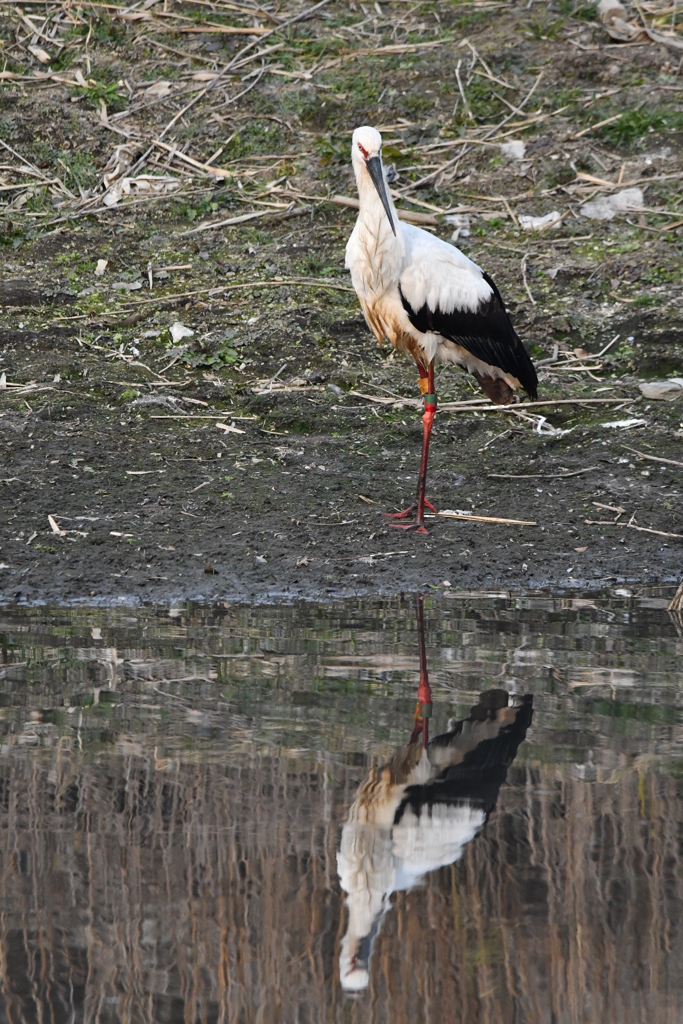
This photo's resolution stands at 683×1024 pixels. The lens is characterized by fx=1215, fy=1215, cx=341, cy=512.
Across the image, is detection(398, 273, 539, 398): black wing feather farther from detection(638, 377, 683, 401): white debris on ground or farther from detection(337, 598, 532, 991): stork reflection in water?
detection(337, 598, 532, 991): stork reflection in water

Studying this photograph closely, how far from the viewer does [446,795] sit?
2926 mm

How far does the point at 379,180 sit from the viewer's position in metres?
5.69

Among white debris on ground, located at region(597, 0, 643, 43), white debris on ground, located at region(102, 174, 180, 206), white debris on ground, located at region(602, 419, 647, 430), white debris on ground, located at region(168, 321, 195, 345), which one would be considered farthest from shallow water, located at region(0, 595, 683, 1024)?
white debris on ground, located at region(597, 0, 643, 43)

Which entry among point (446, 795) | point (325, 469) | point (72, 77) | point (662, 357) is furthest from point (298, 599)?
point (72, 77)

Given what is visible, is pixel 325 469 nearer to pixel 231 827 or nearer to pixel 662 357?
pixel 662 357

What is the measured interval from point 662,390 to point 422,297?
1715 millimetres

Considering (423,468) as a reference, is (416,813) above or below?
above

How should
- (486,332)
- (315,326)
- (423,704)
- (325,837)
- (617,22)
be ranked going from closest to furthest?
(325,837), (423,704), (486,332), (315,326), (617,22)

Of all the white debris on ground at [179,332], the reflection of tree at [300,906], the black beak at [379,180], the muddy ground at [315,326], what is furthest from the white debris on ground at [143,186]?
the reflection of tree at [300,906]

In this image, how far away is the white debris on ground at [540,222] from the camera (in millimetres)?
8531

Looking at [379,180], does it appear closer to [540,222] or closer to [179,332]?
[179,332]

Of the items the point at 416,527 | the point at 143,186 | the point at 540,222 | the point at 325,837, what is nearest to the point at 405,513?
the point at 416,527

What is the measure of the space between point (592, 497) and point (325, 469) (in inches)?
51.5

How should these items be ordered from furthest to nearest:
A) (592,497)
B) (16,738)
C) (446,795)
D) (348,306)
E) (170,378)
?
1. (348,306)
2. (170,378)
3. (592,497)
4. (16,738)
5. (446,795)
